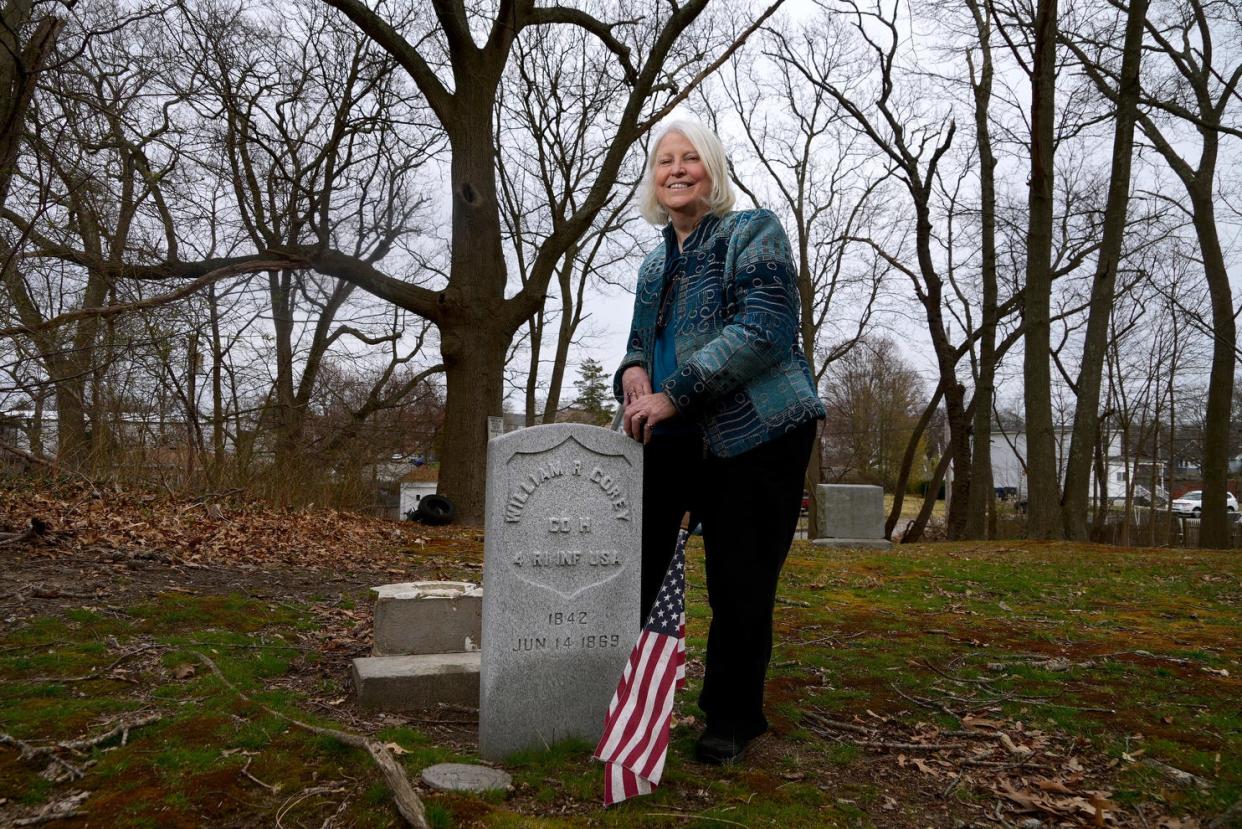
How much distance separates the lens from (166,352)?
1017 cm

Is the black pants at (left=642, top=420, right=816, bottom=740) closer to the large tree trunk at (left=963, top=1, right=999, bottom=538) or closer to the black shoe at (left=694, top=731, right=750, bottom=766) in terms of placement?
the black shoe at (left=694, top=731, right=750, bottom=766)

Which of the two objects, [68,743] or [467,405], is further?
[467,405]

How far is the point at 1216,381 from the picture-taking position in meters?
16.3

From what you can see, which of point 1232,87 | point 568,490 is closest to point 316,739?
point 568,490

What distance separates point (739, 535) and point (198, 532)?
21.2 ft

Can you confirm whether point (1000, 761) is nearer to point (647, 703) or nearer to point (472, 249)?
point (647, 703)

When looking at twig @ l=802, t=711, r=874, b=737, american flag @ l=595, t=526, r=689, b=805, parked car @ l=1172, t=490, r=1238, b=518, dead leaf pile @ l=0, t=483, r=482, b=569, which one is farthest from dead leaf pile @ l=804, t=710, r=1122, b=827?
parked car @ l=1172, t=490, r=1238, b=518

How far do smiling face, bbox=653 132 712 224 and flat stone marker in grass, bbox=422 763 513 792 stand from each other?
208cm

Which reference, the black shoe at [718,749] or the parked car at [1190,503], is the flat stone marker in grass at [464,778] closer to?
the black shoe at [718,749]

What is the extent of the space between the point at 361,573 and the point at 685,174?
5320mm

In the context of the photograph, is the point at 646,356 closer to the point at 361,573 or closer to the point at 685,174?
the point at 685,174

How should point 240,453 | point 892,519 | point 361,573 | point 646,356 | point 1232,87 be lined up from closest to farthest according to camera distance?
1. point 646,356
2. point 361,573
3. point 240,453
4. point 1232,87
5. point 892,519

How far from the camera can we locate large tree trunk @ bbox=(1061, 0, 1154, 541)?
14.4m

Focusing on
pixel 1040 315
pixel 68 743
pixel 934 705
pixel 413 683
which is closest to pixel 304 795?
pixel 68 743
